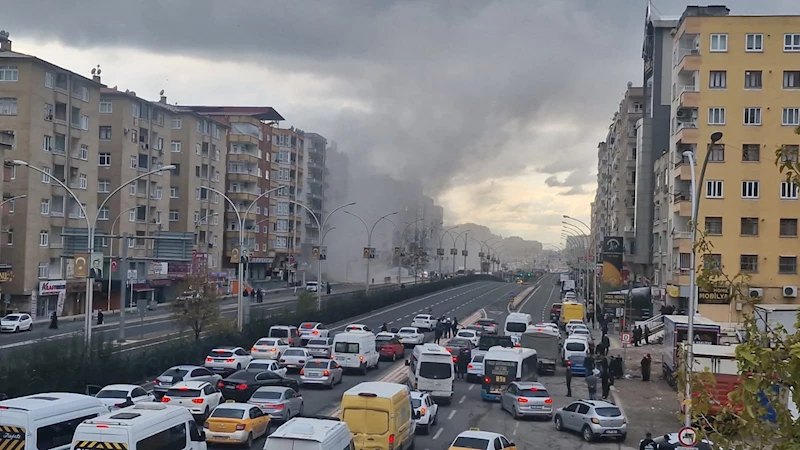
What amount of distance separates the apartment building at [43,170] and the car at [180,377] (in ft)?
108

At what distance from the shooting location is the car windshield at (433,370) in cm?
3312

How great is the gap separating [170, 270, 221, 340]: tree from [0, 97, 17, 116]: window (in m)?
24.6

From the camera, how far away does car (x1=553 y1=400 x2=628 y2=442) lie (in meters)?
27.1

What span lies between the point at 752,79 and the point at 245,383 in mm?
38920

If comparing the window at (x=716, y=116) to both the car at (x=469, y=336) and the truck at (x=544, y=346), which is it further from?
the car at (x=469, y=336)

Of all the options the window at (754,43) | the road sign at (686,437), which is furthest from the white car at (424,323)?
the road sign at (686,437)

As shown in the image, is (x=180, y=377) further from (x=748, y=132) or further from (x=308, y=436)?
(x=748, y=132)

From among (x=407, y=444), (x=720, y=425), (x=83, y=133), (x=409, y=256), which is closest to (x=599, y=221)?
(x=409, y=256)

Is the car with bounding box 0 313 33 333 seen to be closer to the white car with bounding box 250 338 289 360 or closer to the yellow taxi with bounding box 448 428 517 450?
the white car with bounding box 250 338 289 360

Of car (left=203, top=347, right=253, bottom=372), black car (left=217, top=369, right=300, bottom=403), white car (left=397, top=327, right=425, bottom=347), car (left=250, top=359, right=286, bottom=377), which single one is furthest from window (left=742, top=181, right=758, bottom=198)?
black car (left=217, top=369, right=300, bottom=403)

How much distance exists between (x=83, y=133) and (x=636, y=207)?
160ft

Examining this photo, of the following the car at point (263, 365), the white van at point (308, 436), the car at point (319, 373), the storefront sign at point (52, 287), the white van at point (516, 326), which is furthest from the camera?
the storefront sign at point (52, 287)

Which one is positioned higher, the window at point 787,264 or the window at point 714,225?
the window at point 714,225

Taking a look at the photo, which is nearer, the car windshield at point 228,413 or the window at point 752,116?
the car windshield at point 228,413
